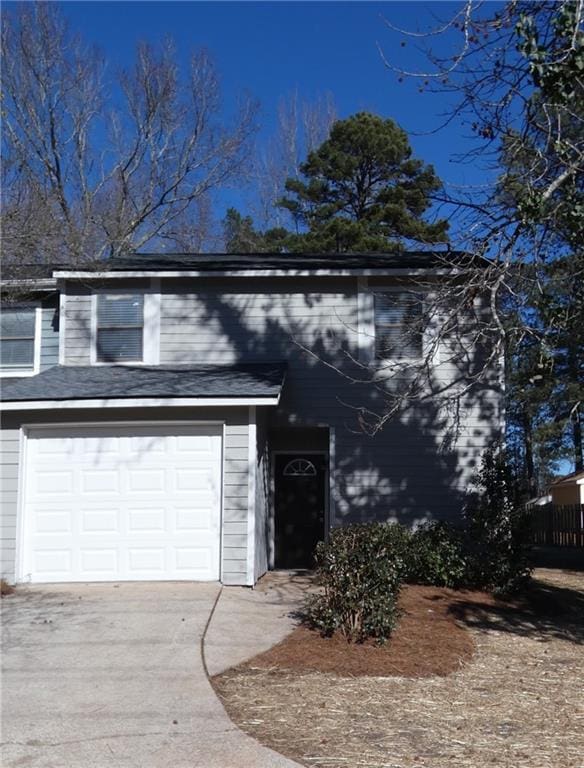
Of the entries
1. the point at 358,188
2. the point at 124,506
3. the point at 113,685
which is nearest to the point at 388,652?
the point at 113,685

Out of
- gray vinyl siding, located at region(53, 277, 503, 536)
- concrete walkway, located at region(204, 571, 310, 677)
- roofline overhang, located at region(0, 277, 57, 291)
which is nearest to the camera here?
concrete walkway, located at region(204, 571, 310, 677)

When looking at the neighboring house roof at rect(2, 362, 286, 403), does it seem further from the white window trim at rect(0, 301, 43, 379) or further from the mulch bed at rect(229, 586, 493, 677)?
the mulch bed at rect(229, 586, 493, 677)

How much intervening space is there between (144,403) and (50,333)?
4.03m

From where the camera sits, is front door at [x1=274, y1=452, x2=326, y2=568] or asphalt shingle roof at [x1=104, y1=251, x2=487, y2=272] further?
front door at [x1=274, y1=452, x2=326, y2=568]

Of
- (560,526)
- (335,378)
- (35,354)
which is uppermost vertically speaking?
(35,354)

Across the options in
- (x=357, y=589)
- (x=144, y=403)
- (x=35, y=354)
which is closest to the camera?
(x=357, y=589)

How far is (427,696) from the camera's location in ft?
23.8

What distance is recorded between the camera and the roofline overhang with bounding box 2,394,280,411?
38.8 feet

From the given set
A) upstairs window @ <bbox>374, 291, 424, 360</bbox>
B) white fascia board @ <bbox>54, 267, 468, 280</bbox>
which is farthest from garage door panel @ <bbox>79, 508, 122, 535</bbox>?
upstairs window @ <bbox>374, 291, 424, 360</bbox>

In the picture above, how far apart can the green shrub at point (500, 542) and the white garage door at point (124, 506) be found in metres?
3.88

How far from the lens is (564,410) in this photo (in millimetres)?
23500

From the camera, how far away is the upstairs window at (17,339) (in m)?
14.9

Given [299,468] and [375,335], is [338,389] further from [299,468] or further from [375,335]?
[299,468]

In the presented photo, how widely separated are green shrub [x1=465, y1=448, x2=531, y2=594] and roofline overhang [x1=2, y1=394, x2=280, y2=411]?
3677 mm
